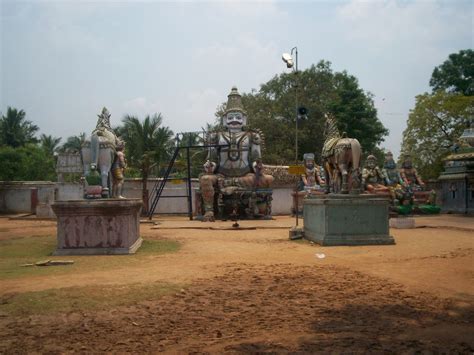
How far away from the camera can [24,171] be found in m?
31.4

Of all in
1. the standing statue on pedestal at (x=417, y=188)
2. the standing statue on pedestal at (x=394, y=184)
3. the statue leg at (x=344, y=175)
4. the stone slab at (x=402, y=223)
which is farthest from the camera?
the standing statue on pedestal at (x=417, y=188)

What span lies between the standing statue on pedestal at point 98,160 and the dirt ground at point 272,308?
232cm

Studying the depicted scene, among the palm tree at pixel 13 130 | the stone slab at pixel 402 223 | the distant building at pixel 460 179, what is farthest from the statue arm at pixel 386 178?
the palm tree at pixel 13 130

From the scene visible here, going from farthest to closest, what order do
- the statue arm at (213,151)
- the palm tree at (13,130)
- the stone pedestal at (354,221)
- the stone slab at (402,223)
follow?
the palm tree at (13,130) → the statue arm at (213,151) → the stone slab at (402,223) → the stone pedestal at (354,221)

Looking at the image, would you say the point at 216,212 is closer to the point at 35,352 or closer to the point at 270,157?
the point at 270,157

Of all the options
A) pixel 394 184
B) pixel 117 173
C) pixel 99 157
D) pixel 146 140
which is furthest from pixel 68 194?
pixel 394 184

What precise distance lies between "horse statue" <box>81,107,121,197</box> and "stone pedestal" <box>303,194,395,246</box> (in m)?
4.95

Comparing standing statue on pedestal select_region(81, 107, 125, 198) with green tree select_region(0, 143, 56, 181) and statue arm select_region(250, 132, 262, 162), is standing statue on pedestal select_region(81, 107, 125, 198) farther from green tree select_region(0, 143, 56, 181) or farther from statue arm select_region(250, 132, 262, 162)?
green tree select_region(0, 143, 56, 181)

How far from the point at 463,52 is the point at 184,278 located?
34.8 meters

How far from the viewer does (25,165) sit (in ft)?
103

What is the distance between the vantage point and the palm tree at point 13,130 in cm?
4000

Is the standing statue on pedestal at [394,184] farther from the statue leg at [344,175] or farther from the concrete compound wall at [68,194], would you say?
the statue leg at [344,175]

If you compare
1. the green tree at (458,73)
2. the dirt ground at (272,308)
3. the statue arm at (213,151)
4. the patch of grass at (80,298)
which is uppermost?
the green tree at (458,73)

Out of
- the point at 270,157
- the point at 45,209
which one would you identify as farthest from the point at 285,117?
the point at 45,209
